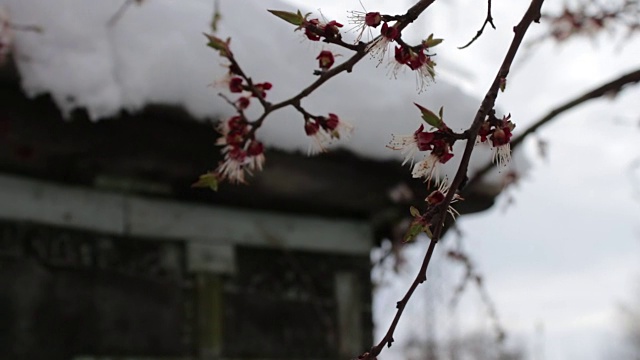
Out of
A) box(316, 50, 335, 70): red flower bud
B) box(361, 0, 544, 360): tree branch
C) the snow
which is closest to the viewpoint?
box(361, 0, 544, 360): tree branch

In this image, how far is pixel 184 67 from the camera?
6.64 ft

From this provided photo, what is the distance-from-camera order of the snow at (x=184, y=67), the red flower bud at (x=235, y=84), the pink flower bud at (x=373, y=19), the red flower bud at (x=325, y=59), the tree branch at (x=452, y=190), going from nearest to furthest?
the tree branch at (x=452, y=190) < the pink flower bud at (x=373, y=19) < the red flower bud at (x=325, y=59) < the red flower bud at (x=235, y=84) < the snow at (x=184, y=67)

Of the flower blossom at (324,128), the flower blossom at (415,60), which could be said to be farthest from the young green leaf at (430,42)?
the flower blossom at (324,128)

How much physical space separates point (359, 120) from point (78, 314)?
88 cm

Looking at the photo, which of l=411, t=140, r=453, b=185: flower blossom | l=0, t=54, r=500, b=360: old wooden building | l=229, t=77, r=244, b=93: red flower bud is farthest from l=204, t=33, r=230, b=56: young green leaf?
l=0, t=54, r=500, b=360: old wooden building

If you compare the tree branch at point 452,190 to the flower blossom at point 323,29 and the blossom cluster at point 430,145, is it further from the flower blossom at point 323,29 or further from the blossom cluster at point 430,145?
the flower blossom at point 323,29

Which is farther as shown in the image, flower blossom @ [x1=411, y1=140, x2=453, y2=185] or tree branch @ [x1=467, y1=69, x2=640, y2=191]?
tree branch @ [x1=467, y1=69, x2=640, y2=191]

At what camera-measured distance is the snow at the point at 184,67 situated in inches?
75.1

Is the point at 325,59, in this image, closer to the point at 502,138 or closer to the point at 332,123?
the point at 332,123

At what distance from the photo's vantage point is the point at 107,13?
1.99 meters

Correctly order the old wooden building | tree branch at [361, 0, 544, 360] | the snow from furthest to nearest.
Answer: the old wooden building → the snow → tree branch at [361, 0, 544, 360]

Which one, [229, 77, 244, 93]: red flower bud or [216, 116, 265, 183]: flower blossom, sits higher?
[229, 77, 244, 93]: red flower bud

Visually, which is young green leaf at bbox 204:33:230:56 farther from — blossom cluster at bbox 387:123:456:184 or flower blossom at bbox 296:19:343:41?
blossom cluster at bbox 387:123:456:184

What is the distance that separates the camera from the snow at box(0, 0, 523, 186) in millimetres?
1907
